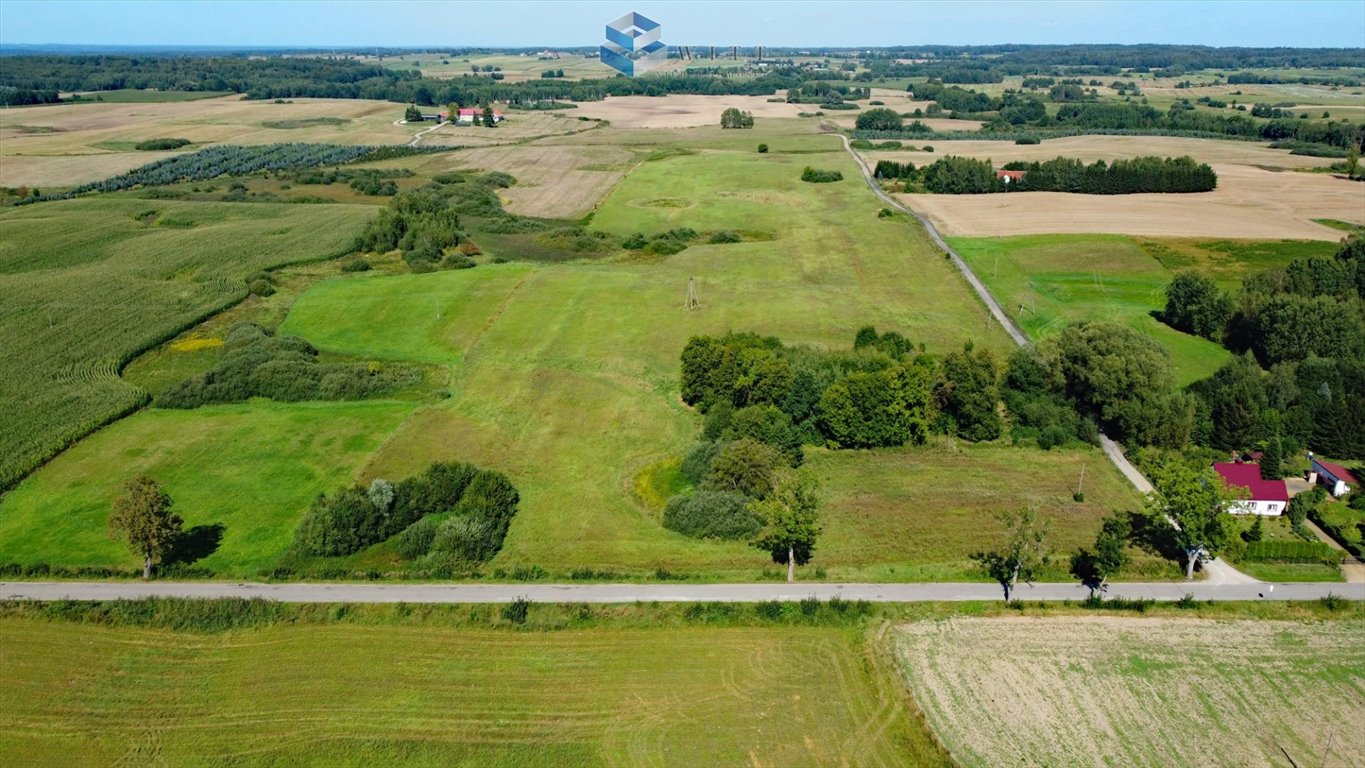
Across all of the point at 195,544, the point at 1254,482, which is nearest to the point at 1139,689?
the point at 1254,482

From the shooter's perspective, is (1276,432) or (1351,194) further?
(1351,194)

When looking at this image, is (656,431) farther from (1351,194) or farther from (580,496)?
(1351,194)

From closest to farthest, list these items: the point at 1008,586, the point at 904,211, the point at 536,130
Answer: the point at 1008,586, the point at 904,211, the point at 536,130

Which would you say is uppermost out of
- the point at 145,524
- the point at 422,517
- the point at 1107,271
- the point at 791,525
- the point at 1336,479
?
the point at 1107,271

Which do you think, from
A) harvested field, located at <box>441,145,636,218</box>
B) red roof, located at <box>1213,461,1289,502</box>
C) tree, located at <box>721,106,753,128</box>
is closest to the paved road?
red roof, located at <box>1213,461,1289,502</box>

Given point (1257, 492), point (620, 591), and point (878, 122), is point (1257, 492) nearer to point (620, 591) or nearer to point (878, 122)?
point (620, 591)

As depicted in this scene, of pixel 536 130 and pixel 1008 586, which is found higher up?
pixel 536 130

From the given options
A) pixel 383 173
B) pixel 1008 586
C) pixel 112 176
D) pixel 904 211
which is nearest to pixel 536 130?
pixel 383 173
